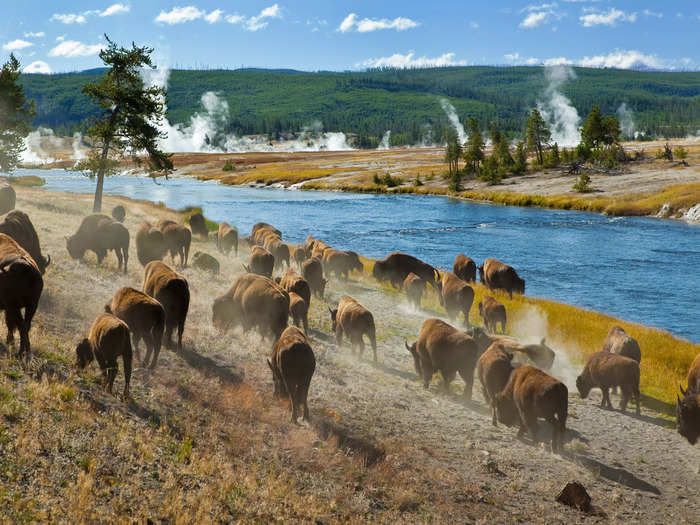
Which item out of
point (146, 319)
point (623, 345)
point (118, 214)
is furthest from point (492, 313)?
point (118, 214)

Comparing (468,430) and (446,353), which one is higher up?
(446,353)

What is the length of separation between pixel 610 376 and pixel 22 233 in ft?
45.1

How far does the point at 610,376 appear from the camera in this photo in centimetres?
1216

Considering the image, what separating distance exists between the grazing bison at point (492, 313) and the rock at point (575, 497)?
935cm

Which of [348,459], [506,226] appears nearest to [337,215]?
[506,226]

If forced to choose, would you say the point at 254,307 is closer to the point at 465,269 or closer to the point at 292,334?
the point at 292,334

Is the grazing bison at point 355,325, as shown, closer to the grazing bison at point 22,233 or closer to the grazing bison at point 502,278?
the grazing bison at point 22,233

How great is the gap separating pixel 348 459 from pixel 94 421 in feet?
11.6

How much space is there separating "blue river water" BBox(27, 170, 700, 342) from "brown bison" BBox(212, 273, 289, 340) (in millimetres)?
16535

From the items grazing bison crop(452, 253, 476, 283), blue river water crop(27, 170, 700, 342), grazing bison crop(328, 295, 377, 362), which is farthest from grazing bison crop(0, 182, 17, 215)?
blue river water crop(27, 170, 700, 342)

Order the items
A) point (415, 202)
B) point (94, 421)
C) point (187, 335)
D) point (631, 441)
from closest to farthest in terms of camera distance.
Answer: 1. point (94, 421)
2. point (631, 441)
3. point (187, 335)
4. point (415, 202)

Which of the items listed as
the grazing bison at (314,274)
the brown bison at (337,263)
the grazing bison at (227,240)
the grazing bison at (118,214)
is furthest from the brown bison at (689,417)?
the grazing bison at (118,214)

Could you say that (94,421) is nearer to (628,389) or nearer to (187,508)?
(187,508)

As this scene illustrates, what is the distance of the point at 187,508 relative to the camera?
6160 mm
